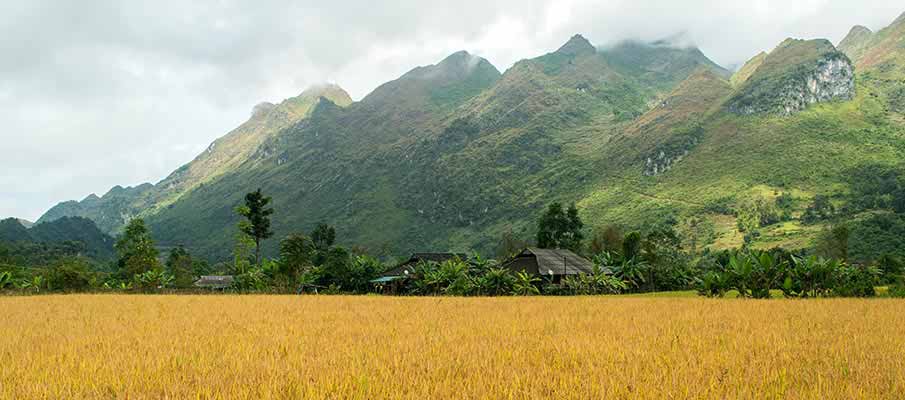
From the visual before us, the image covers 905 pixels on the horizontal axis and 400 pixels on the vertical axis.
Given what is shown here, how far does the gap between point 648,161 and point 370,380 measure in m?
190

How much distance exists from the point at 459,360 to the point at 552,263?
43.6 meters

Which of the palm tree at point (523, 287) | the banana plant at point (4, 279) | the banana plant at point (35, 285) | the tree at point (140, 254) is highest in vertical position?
the tree at point (140, 254)

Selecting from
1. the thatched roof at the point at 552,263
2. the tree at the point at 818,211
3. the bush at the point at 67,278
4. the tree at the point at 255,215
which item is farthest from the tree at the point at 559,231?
the tree at the point at 818,211

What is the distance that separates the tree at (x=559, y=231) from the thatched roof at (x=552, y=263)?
21.7 metres

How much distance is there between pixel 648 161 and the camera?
604 ft

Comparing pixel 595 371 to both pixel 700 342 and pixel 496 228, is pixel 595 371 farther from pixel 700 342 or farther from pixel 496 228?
pixel 496 228

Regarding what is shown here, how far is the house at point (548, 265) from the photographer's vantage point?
48450 mm

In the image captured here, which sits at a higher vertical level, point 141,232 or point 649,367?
point 141,232

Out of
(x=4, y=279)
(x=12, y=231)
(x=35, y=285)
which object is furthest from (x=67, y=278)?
(x=12, y=231)

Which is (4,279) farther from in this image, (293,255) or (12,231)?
(12,231)

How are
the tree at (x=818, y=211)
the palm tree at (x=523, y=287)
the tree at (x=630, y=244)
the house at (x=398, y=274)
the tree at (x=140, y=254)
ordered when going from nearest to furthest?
the palm tree at (x=523, y=287)
the house at (x=398, y=274)
the tree at (x=140, y=254)
the tree at (x=630, y=244)
the tree at (x=818, y=211)

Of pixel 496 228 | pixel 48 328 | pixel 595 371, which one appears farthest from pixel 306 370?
pixel 496 228

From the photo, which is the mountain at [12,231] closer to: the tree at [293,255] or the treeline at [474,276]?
the treeline at [474,276]

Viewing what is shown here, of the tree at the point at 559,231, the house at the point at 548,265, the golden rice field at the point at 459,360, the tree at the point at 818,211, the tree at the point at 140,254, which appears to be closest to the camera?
the golden rice field at the point at 459,360
